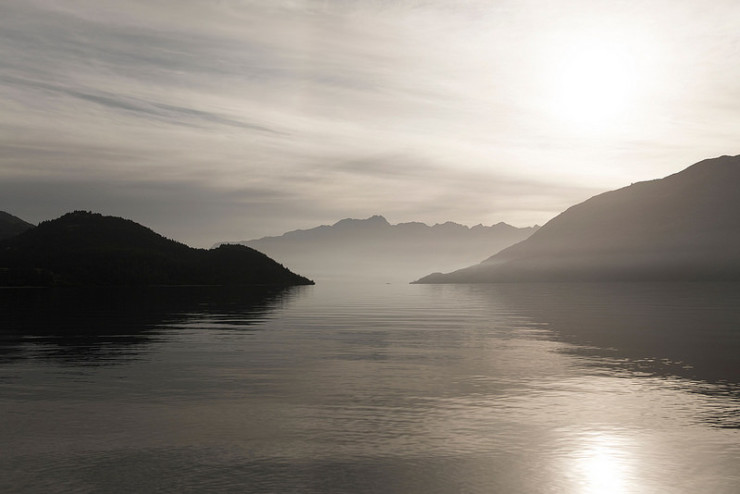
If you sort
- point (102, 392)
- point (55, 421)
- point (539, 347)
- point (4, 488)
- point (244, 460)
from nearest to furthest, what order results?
1. point (4, 488)
2. point (244, 460)
3. point (55, 421)
4. point (102, 392)
5. point (539, 347)

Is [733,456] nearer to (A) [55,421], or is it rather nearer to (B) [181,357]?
(A) [55,421]

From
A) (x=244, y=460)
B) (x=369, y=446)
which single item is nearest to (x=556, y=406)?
(x=369, y=446)

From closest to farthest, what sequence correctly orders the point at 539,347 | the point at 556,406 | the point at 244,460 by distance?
1. the point at 244,460
2. the point at 556,406
3. the point at 539,347

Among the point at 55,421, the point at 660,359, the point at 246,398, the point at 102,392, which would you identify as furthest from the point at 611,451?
the point at 660,359

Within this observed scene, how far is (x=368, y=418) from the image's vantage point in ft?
103

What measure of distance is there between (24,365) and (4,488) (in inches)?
1200

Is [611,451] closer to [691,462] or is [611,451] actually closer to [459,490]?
[691,462]

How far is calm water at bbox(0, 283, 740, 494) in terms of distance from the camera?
22.3 metres

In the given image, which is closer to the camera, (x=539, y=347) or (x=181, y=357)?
(x=181, y=357)

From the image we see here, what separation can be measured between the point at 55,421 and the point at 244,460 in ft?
36.7

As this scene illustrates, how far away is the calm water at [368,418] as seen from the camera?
22.3 m

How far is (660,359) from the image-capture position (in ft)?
180

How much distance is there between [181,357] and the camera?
5441 cm

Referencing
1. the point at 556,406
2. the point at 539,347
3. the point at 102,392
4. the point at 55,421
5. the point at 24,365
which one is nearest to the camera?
the point at 55,421
